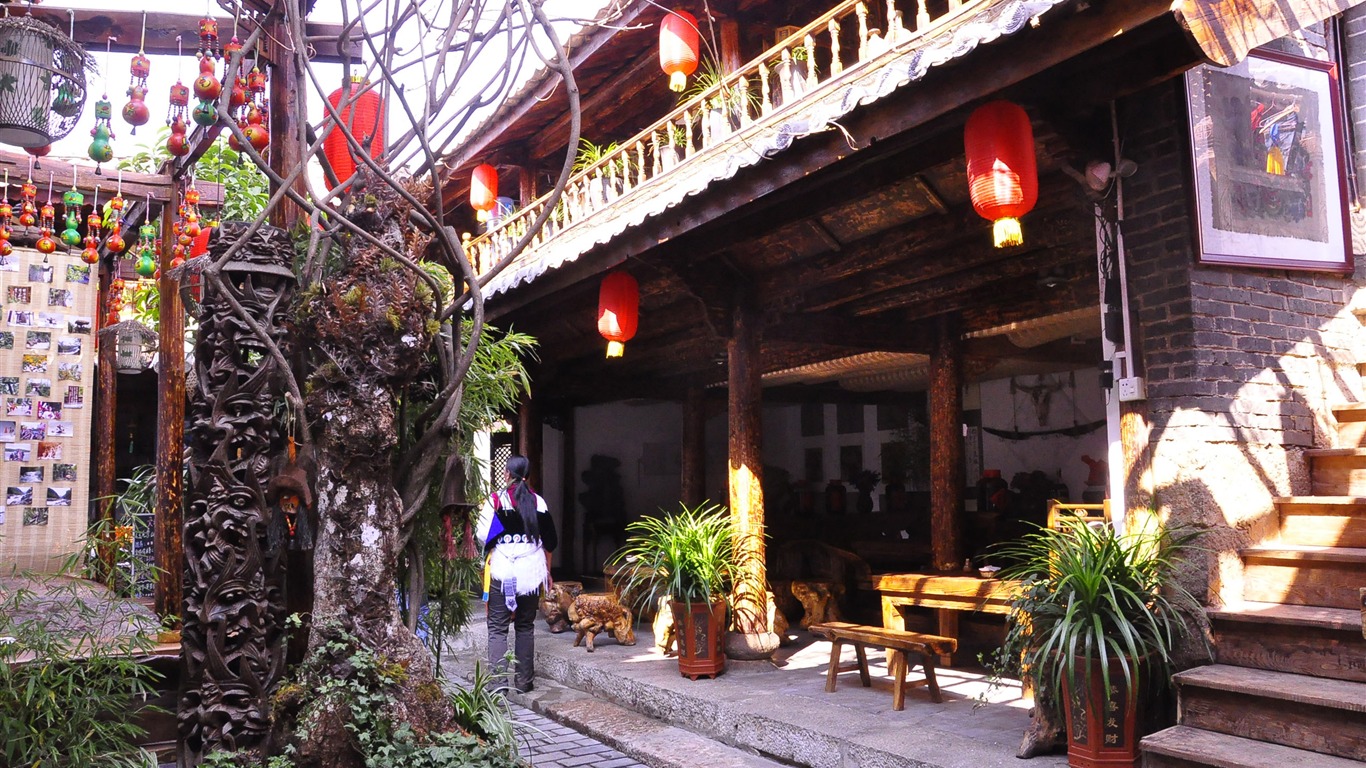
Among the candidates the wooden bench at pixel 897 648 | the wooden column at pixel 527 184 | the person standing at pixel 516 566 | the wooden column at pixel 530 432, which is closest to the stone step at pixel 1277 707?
the wooden bench at pixel 897 648

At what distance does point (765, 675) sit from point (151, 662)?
4134 mm

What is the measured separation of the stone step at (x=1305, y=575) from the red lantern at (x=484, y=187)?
10577mm

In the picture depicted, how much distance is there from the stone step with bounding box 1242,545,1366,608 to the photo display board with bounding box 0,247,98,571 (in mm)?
8510

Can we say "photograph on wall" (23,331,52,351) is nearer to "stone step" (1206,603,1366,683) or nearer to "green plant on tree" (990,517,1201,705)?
"green plant on tree" (990,517,1201,705)

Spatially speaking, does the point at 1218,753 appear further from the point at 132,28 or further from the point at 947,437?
the point at 132,28

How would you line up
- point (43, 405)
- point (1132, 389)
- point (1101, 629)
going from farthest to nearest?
point (43, 405)
point (1132, 389)
point (1101, 629)

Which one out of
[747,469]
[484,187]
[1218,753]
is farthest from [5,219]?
[1218,753]

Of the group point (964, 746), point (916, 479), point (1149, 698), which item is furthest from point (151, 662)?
point (916, 479)

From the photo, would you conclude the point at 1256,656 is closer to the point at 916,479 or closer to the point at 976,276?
the point at 976,276

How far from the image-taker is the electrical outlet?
478 centimetres

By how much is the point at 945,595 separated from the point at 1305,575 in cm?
294

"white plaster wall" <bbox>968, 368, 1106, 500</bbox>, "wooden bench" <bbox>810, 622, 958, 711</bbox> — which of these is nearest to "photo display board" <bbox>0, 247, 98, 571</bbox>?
"wooden bench" <bbox>810, 622, 958, 711</bbox>

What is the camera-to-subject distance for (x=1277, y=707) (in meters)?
3.97

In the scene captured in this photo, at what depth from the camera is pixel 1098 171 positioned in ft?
16.0
